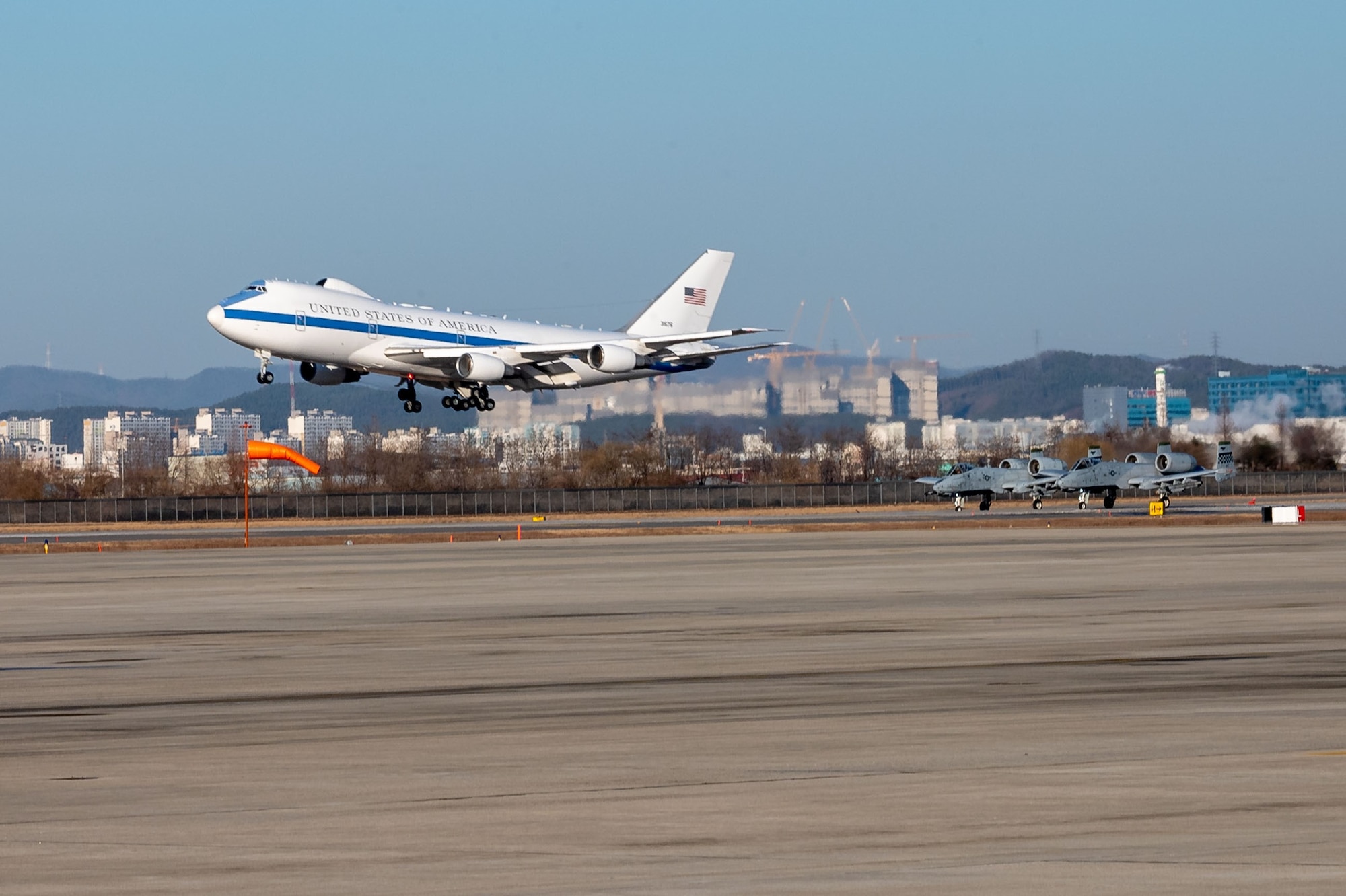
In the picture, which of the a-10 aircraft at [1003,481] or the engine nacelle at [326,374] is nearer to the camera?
the engine nacelle at [326,374]

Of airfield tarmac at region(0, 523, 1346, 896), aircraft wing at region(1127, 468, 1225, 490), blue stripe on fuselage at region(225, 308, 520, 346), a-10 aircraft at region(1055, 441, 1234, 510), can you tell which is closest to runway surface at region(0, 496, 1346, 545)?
a-10 aircraft at region(1055, 441, 1234, 510)

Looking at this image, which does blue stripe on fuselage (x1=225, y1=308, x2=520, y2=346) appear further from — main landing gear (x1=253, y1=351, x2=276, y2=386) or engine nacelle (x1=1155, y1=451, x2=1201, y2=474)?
engine nacelle (x1=1155, y1=451, x2=1201, y2=474)

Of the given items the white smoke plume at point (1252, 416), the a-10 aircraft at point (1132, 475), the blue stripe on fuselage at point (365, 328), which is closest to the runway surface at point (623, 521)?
the a-10 aircraft at point (1132, 475)

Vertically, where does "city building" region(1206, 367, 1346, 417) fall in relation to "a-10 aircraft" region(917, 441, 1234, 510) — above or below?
above

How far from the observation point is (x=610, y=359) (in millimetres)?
63375

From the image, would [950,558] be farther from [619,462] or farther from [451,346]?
[619,462]

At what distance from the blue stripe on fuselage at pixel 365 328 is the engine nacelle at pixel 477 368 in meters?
0.96

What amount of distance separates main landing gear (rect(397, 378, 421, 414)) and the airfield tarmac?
29.0 metres

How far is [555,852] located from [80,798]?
406 centimetres

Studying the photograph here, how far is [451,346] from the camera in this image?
60.2 metres

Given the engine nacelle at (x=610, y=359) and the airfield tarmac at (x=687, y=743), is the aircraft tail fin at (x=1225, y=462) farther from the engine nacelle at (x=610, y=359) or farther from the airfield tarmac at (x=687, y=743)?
the airfield tarmac at (x=687, y=743)

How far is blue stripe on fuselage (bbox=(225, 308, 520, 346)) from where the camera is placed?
5406 cm

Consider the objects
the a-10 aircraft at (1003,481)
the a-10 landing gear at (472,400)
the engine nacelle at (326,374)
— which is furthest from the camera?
the a-10 aircraft at (1003,481)

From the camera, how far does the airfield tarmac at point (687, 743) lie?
A: 9.25 metres
